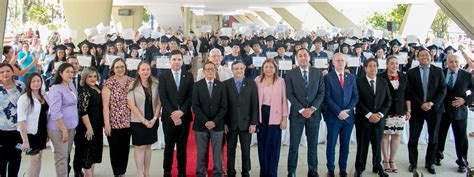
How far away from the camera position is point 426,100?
260 inches

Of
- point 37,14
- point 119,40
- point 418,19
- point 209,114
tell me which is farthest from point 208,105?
point 37,14

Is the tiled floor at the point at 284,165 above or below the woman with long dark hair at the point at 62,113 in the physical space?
below

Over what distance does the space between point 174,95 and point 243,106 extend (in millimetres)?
929

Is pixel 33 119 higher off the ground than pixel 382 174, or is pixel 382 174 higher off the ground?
pixel 33 119

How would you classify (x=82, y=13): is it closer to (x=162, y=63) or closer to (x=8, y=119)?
(x=162, y=63)

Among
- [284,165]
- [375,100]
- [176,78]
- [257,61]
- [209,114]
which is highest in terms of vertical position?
[257,61]

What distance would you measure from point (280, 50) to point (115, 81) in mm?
5938

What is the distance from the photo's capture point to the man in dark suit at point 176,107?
5.87 m

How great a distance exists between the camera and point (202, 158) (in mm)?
5965

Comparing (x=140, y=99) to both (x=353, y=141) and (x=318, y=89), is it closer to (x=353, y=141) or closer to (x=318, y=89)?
(x=318, y=89)

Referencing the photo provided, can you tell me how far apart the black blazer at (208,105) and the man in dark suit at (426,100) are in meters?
2.86

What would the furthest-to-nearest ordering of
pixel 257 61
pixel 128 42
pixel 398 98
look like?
pixel 128 42
pixel 257 61
pixel 398 98

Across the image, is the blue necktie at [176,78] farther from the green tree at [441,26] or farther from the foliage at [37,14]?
the foliage at [37,14]

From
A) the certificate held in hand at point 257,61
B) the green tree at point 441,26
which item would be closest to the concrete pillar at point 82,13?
the certificate held in hand at point 257,61
